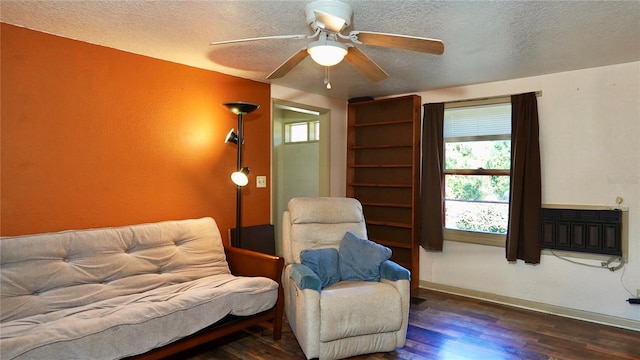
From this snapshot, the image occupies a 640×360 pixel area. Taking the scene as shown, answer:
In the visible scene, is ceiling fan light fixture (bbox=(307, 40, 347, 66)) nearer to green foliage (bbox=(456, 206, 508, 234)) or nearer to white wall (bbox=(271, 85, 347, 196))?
white wall (bbox=(271, 85, 347, 196))

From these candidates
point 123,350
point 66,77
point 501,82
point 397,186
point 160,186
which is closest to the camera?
point 123,350

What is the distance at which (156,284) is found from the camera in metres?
2.61

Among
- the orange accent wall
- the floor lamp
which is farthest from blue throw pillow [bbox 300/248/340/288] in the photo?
the orange accent wall

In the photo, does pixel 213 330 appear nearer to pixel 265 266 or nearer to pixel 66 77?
pixel 265 266

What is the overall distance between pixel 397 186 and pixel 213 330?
2.66 m

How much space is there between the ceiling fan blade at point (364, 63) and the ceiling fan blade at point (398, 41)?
13 centimetres

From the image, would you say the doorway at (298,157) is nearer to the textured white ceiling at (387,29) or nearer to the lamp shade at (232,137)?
the lamp shade at (232,137)

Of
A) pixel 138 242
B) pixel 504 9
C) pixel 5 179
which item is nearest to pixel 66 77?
pixel 5 179

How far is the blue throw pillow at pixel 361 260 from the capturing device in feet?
9.57

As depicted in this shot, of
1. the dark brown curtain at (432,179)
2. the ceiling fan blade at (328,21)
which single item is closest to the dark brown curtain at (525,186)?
the dark brown curtain at (432,179)

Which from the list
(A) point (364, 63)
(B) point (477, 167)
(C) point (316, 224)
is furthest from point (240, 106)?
(B) point (477, 167)

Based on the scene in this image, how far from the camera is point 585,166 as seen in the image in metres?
3.37

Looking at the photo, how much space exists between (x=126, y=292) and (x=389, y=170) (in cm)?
312

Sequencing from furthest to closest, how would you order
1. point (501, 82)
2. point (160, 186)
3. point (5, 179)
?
point (501, 82) → point (160, 186) → point (5, 179)
